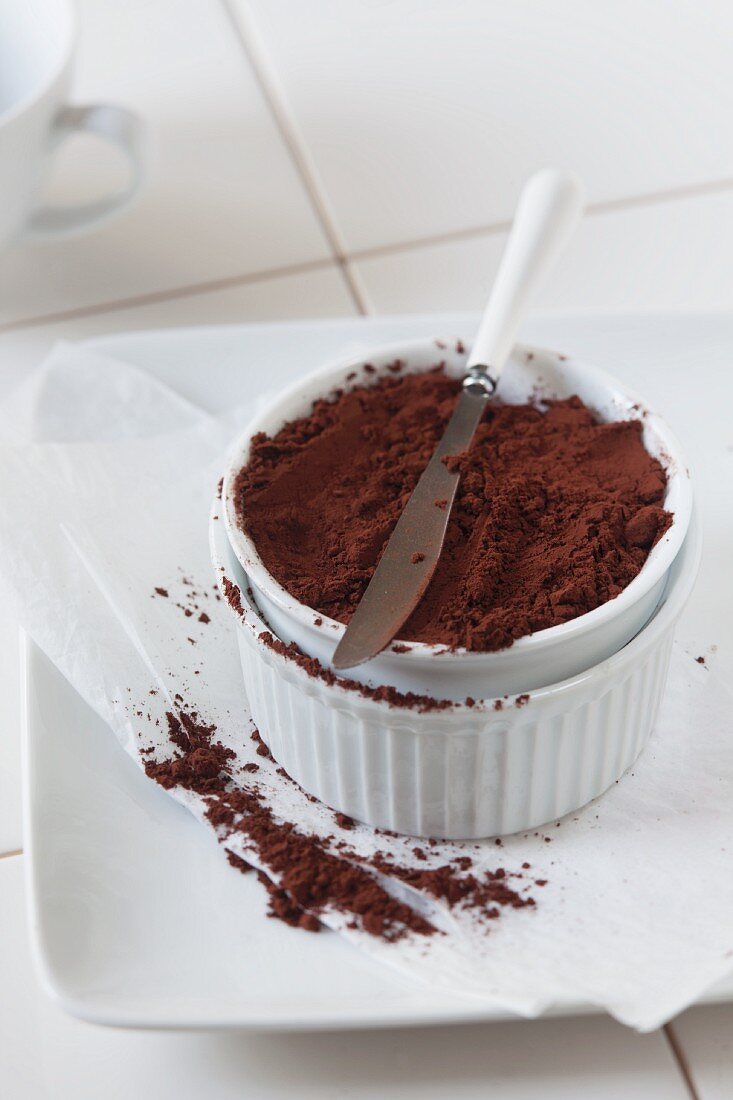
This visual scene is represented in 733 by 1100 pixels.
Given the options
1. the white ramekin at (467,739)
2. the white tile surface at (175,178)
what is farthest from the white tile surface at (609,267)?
the white ramekin at (467,739)

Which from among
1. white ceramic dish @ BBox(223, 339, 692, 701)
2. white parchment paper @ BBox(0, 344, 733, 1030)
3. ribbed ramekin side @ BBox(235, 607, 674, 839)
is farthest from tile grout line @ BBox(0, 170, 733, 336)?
ribbed ramekin side @ BBox(235, 607, 674, 839)

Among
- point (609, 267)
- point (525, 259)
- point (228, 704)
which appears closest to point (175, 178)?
point (609, 267)

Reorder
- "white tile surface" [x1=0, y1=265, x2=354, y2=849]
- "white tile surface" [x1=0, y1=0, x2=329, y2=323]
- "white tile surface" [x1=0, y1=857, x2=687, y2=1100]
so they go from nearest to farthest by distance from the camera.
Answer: "white tile surface" [x1=0, y1=857, x2=687, y2=1100]
"white tile surface" [x1=0, y1=265, x2=354, y2=849]
"white tile surface" [x1=0, y1=0, x2=329, y2=323]

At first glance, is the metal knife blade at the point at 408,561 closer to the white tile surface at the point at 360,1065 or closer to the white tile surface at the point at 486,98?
the white tile surface at the point at 360,1065

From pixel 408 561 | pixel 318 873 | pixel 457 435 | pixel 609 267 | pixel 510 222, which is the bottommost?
pixel 318 873

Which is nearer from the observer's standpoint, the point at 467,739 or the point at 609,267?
the point at 467,739

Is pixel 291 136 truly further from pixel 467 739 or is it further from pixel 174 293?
pixel 467 739

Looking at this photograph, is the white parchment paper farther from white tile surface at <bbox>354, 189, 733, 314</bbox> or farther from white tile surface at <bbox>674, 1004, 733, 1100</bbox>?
white tile surface at <bbox>354, 189, 733, 314</bbox>

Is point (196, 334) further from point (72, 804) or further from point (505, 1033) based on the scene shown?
point (505, 1033)
